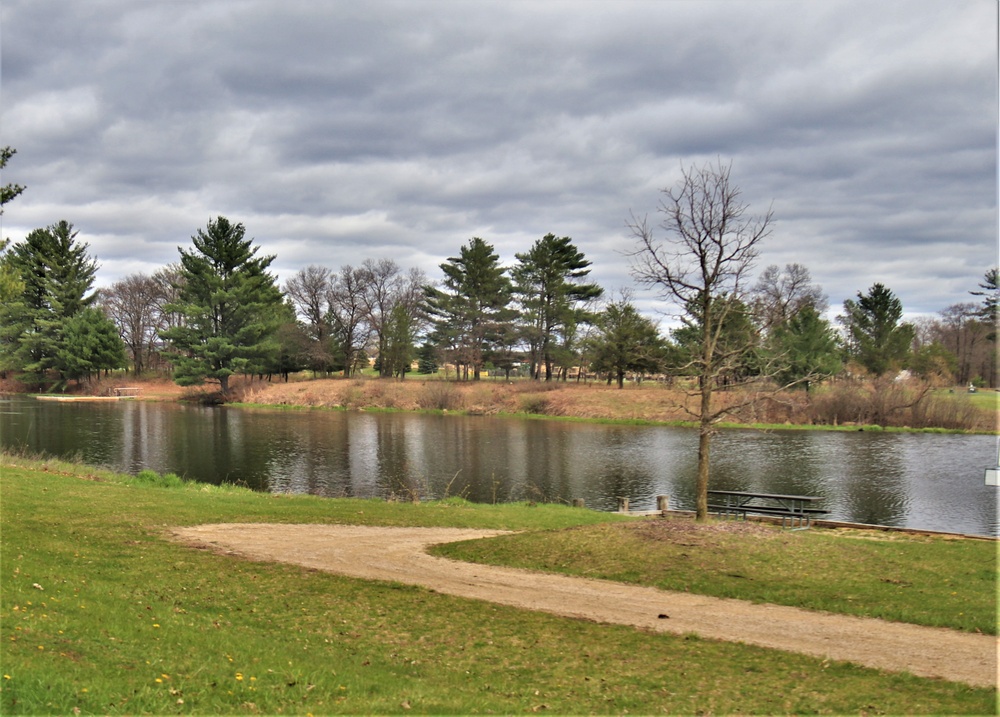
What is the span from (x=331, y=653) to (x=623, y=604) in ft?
15.8

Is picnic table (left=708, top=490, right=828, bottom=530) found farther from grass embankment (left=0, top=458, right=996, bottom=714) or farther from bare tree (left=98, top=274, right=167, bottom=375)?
bare tree (left=98, top=274, right=167, bottom=375)

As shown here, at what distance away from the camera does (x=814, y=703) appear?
25.0ft

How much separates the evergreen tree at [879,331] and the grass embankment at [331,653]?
6010cm

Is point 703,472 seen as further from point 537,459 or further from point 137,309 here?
point 137,309

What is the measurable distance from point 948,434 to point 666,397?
1975 centimetres

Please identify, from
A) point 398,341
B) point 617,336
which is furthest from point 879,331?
point 398,341

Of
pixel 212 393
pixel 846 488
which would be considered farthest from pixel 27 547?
pixel 212 393

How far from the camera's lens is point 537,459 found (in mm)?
37438

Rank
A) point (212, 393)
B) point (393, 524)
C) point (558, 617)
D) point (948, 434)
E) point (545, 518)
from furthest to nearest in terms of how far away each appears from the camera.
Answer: point (212, 393) → point (948, 434) → point (545, 518) → point (393, 524) → point (558, 617)

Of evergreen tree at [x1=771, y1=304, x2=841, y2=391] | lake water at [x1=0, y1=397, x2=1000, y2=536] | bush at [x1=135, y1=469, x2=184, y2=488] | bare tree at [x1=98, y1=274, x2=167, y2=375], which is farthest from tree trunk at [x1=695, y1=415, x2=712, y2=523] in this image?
bare tree at [x1=98, y1=274, x2=167, y2=375]

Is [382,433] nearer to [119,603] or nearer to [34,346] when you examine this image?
[119,603]

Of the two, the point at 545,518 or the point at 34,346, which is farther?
the point at 34,346

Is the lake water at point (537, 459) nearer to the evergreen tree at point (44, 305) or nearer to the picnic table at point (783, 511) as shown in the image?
the picnic table at point (783, 511)

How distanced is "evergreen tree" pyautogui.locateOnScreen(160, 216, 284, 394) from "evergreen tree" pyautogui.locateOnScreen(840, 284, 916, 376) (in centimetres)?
5563
